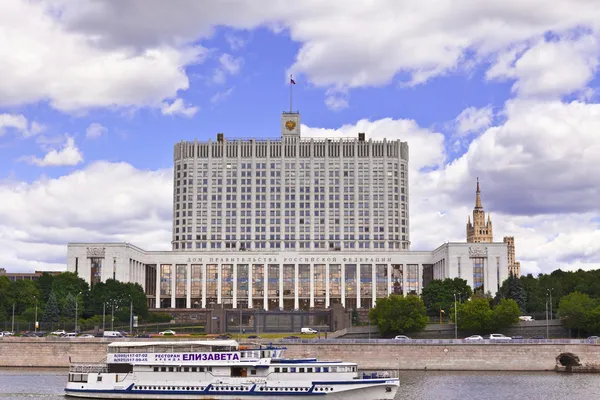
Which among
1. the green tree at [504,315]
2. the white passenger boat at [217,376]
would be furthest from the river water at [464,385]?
the green tree at [504,315]

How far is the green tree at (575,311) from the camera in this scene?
148 m

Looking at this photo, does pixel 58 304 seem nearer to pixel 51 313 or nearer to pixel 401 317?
Result: pixel 51 313

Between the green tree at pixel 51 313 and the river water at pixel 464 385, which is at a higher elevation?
the green tree at pixel 51 313

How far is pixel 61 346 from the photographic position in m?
130

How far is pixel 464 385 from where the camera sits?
102750 mm

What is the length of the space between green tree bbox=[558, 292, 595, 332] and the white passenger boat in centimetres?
6823

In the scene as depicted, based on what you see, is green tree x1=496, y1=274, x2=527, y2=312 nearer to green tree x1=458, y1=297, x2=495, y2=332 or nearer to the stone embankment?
green tree x1=458, y1=297, x2=495, y2=332

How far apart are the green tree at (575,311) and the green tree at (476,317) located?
40.6ft

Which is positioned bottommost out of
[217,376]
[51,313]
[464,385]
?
[464,385]

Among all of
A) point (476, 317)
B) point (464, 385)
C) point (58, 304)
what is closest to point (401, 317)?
point (476, 317)

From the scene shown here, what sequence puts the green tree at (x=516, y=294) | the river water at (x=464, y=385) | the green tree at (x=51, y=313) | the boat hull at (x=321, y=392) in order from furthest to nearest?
the green tree at (x=516, y=294) < the green tree at (x=51, y=313) < the river water at (x=464, y=385) < the boat hull at (x=321, y=392)

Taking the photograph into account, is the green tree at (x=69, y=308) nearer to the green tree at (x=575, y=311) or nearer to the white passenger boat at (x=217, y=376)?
the white passenger boat at (x=217, y=376)

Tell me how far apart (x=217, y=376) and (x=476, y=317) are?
74.1 metres

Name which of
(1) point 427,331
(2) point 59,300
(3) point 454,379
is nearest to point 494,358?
(3) point 454,379
